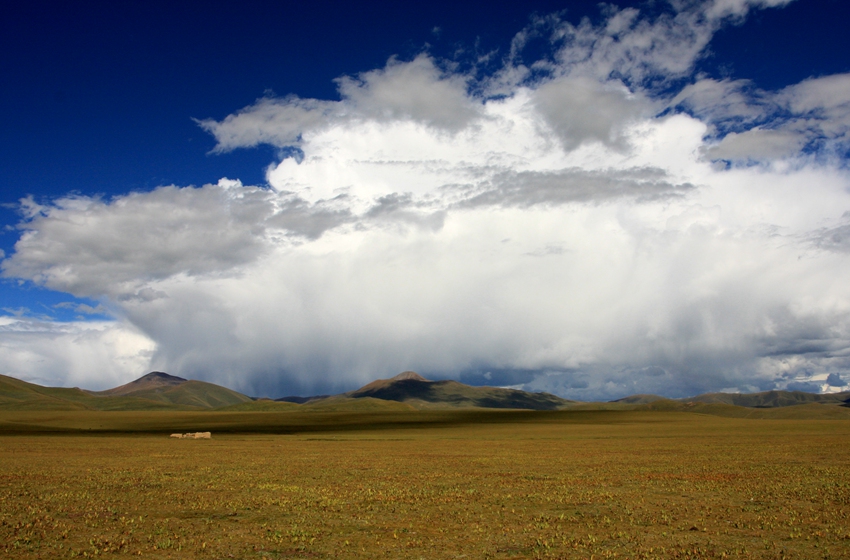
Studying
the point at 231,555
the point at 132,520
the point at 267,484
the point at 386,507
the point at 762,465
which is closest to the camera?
the point at 231,555

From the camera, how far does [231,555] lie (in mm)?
16234

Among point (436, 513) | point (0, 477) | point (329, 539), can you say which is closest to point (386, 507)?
point (436, 513)

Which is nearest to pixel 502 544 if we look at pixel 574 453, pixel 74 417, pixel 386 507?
pixel 386 507

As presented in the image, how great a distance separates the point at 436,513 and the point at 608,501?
7.65 m

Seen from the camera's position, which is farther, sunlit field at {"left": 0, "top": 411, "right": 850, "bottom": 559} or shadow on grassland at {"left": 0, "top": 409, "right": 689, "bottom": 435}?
shadow on grassland at {"left": 0, "top": 409, "right": 689, "bottom": 435}

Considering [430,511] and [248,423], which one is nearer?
[430,511]

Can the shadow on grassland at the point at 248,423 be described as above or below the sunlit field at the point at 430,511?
below

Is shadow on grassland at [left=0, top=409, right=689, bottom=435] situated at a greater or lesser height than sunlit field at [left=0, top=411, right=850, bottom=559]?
lesser

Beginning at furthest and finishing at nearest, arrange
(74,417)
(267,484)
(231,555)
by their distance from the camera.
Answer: (74,417) → (267,484) → (231,555)

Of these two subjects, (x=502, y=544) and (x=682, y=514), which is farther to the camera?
(x=682, y=514)

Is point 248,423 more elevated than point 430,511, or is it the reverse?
point 430,511

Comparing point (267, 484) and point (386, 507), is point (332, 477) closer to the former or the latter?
point (267, 484)

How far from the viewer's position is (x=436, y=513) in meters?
22.1

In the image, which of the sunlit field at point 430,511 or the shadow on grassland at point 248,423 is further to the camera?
the shadow on grassland at point 248,423
